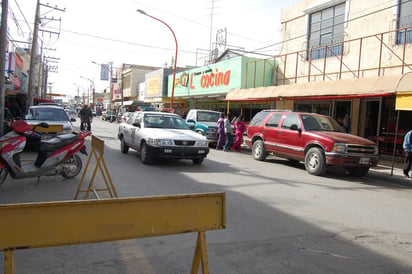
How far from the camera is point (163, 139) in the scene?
9.59m

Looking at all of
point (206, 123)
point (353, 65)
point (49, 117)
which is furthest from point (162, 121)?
point (353, 65)

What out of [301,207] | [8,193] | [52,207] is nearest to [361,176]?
[301,207]

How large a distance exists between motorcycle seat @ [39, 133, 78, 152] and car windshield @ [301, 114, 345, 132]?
22.2 feet

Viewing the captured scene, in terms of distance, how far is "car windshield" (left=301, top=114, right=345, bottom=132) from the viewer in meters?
10.8

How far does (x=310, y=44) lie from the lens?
17625 mm

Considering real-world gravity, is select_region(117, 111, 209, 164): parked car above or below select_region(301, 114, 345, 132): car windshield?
below

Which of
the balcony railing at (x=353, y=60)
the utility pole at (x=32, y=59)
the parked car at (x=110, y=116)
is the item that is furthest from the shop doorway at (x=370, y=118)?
the parked car at (x=110, y=116)

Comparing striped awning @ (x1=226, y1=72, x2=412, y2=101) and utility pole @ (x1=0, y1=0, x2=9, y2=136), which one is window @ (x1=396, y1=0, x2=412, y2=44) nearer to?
striped awning @ (x1=226, y1=72, x2=412, y2=101)

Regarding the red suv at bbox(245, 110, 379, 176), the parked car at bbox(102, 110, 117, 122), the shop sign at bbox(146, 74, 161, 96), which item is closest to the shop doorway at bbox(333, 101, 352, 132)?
the red suv at bbox(245, 110, 379, 176)

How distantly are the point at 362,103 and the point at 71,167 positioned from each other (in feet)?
39.5

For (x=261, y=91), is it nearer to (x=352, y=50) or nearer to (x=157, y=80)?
(x=352, y=50)

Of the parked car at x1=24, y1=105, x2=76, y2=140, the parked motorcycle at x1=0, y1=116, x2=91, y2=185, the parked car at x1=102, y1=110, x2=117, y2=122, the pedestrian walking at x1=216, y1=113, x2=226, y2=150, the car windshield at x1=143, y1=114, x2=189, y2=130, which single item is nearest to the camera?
the parked motorcycle at x1=0, y1=116, x2=91, y2=185

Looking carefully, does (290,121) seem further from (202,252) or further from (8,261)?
(8,261)

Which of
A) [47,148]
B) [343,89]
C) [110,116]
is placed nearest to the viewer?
[47,148]
